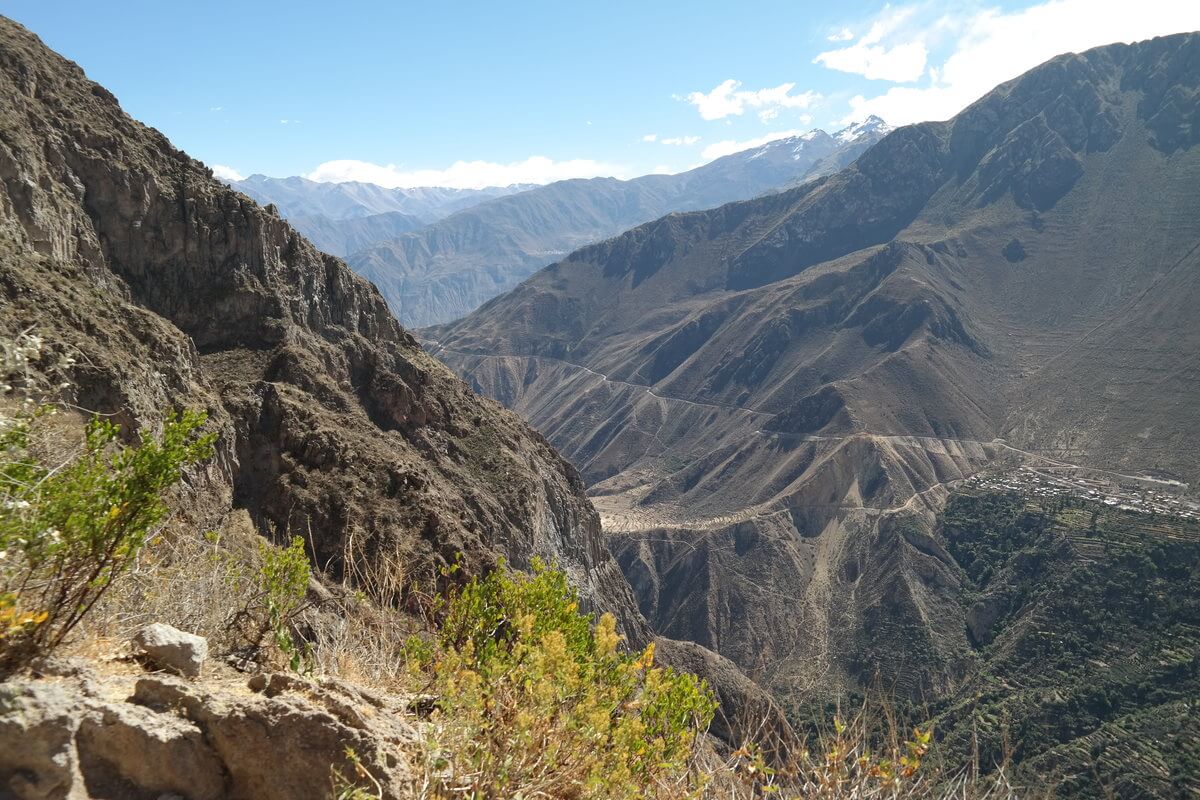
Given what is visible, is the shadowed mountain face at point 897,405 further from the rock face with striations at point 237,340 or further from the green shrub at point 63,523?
the green shrub at point 63,523

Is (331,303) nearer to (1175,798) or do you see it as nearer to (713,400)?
(1175,798)

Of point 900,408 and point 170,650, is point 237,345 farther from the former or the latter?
point 900,408

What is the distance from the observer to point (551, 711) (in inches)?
199

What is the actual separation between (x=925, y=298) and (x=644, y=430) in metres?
71.0

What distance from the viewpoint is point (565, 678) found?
505cm

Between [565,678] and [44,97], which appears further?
[44,97]

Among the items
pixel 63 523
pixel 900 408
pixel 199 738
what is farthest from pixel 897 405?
pixel 63 523

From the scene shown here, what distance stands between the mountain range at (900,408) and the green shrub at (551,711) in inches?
2634

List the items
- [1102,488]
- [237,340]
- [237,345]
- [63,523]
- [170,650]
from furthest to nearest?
[1102,488], [237,340], [237,345], [170,650], [63,523]

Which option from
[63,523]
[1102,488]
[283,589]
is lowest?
[1102,488]

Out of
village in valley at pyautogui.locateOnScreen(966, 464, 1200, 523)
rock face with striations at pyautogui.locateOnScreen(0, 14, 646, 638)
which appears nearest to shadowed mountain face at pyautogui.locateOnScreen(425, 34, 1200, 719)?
village in valley at pyautogui.locateOnScreen(966, 464, 1200, 523)

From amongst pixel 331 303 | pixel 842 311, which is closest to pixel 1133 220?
pixel 842 311

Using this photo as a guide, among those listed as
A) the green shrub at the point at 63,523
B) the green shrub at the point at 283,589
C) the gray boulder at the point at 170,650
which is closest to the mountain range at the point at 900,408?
the green shrub at the point at 283,589

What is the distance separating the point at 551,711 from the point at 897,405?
138 meters
